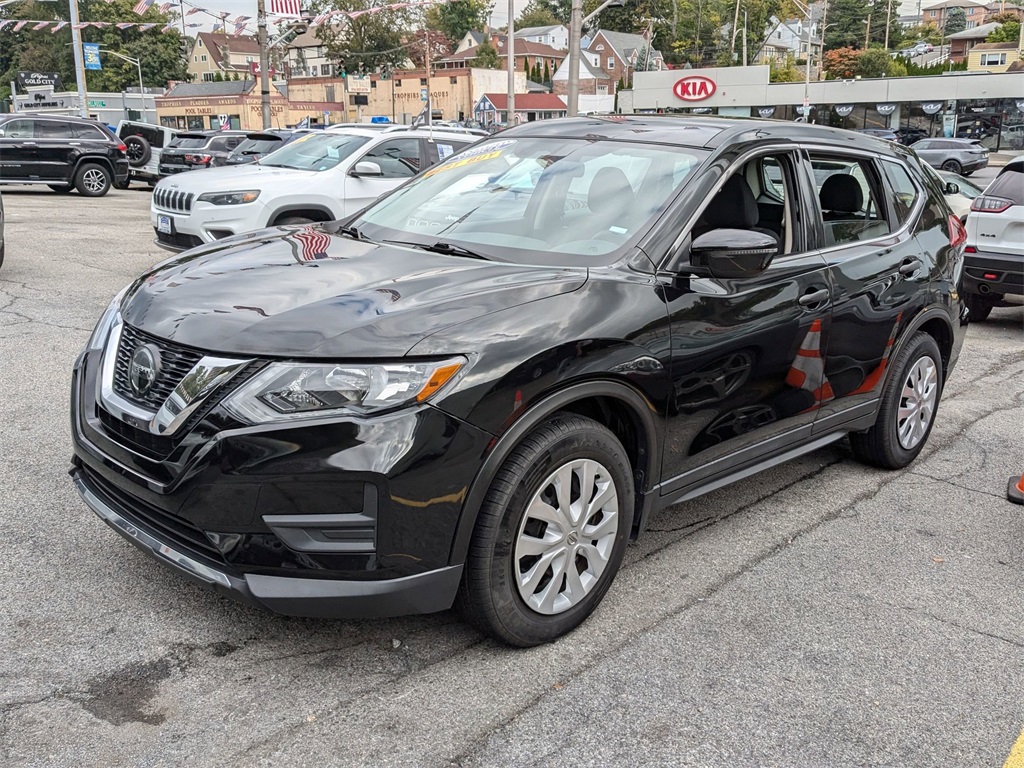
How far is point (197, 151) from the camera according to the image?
2320 cm

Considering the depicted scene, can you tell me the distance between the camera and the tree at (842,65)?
81.9 metres

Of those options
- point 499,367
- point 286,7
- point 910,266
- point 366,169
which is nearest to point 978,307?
point 910,266

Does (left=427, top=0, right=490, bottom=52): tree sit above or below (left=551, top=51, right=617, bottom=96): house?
above

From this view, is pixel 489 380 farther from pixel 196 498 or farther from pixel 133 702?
pixel 133 702

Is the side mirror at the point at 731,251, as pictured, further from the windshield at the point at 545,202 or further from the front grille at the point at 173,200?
the front grille at the point at 173,200

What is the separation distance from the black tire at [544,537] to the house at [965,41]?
114047 millimetres

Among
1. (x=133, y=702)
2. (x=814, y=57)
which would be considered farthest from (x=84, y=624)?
(x=814, y=57)

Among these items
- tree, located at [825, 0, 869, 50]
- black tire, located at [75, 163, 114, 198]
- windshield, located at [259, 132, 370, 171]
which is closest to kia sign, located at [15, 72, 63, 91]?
black tire, located at [75, 163, 114, 198]

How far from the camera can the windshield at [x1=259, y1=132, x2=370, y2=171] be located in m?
10.5

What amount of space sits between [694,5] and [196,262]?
121 metres

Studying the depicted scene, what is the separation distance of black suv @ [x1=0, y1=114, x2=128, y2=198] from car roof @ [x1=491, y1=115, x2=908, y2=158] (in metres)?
18.7

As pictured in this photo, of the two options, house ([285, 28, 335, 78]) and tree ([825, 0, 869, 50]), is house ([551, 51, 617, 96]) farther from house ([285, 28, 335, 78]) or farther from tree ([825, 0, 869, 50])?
house ([285, 28, 335, 78])

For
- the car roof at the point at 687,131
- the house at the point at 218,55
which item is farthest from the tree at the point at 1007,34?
the car roof at the point at 687,131

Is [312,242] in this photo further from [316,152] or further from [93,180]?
[93,180]
